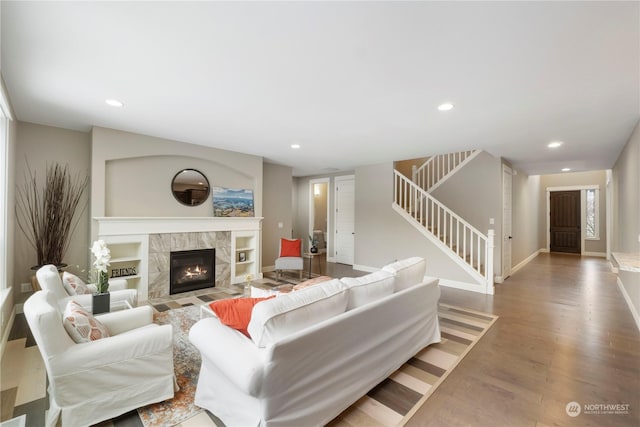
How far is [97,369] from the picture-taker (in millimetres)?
1724

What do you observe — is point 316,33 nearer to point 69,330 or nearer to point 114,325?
point 69,330

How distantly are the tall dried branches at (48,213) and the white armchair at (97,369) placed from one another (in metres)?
2.46

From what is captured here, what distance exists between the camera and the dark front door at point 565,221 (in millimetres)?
9461

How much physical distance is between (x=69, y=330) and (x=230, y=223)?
347 centimetres

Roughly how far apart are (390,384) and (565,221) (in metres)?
11.1

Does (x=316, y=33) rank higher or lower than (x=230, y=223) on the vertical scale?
higher

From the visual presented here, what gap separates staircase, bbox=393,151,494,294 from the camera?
492cm

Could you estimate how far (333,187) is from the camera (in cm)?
790

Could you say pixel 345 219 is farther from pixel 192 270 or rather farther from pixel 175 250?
pixel 175 250

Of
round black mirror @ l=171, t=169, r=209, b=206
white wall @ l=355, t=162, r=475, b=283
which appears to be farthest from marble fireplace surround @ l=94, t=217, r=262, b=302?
white wall @ l=355, t=162, r=475, b=283

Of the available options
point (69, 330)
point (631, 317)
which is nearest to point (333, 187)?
point (631, 317)

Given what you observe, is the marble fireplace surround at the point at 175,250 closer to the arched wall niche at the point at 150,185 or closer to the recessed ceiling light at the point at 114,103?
the arched wall niche at the point at 150,185

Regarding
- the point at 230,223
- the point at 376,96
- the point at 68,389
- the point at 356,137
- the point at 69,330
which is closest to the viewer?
the point at 68,389

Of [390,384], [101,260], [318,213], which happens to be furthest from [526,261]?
[101,260]
